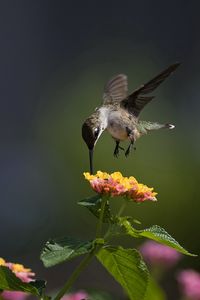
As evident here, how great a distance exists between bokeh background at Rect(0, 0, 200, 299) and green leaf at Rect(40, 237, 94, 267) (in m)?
3.15

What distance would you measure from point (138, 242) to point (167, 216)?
0.32m

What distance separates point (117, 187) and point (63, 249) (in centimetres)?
16

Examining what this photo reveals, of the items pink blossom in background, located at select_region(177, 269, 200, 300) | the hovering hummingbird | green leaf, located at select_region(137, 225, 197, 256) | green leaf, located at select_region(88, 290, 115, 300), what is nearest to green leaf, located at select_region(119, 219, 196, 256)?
green leaf, located at select_region(137, 225, 197, 256)

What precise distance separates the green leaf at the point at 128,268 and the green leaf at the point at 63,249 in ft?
0.18

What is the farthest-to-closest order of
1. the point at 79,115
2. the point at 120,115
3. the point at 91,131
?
the point at 79,115 → the point at 120,115 → the point at 91,131

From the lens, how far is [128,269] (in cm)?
131

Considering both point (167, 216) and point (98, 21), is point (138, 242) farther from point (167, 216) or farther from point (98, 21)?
point (98, 21)

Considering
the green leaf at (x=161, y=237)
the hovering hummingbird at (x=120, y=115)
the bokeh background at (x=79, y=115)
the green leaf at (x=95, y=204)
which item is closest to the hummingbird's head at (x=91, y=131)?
the hovering hummingbird at (x=120, y=115)

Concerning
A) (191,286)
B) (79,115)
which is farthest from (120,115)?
(79,115)

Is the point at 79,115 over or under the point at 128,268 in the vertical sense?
over

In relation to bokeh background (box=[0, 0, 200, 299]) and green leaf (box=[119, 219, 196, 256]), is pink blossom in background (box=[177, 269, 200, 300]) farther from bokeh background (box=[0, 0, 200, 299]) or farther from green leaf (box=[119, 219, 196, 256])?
bokeh background (box=[0, 0, 200, 299])

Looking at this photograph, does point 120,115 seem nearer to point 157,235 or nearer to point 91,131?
point 91,131

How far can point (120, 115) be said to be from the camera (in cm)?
196

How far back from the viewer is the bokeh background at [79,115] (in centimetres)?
520
